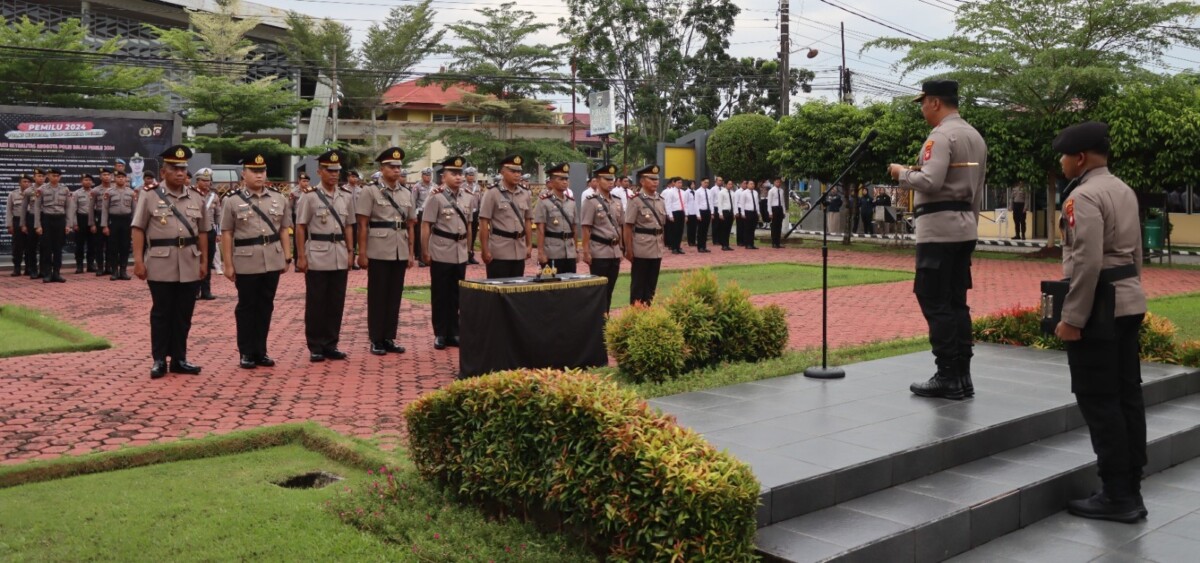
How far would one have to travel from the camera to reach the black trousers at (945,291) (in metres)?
6.04

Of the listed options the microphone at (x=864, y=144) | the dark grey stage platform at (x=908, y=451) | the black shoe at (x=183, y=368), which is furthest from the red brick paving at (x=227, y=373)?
the microphone at (x=864, y=144)

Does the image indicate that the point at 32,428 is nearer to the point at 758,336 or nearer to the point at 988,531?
the point at 758,336

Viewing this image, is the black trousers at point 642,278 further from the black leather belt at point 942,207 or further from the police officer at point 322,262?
the black leather belt at point 942,207

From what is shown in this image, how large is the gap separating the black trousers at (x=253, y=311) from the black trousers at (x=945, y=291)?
5.33 meters

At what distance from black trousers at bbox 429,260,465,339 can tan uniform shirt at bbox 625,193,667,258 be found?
5.73 feet

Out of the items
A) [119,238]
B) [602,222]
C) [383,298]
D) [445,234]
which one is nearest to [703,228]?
[119,238]

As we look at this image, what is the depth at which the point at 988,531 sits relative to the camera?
4.56 meters

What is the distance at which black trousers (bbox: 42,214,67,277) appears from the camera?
16.7m

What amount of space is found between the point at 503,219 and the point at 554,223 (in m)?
0.51

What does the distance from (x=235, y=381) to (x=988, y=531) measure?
576 centimetres

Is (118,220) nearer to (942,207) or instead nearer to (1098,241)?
(942,207)

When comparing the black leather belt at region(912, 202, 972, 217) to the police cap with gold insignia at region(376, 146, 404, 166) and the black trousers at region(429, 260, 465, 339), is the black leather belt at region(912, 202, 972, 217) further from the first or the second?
the police cap with gold insignia at region(376, 146, 404, 166)

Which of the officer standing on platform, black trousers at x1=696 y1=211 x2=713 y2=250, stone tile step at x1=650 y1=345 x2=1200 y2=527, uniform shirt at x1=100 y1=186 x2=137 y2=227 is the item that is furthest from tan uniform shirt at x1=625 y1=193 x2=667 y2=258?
black trousers at x1=696 y1=211 x2=713 y2=250

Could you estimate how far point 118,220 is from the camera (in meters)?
16.7
